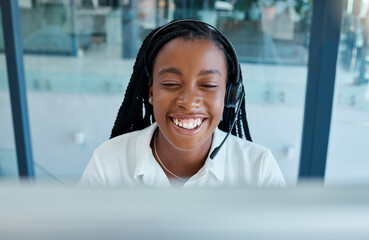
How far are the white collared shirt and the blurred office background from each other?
211 cm

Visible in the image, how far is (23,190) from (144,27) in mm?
3280

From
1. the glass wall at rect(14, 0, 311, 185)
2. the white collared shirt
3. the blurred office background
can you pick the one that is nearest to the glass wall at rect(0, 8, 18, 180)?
the blurred office background

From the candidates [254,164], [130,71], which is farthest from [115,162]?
[130,71]

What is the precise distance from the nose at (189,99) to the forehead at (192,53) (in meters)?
0.08

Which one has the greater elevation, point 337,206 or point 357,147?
point 337,206

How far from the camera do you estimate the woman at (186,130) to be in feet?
3.78

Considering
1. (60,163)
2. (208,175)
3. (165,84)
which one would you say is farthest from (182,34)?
(60,163)

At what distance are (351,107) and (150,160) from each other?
2662mm

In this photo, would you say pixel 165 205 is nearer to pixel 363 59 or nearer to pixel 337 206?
pixel 337 206

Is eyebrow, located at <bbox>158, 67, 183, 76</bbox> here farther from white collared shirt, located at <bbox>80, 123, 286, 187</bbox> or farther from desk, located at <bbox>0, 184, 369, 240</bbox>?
desk, located at <bbox>0, 184, 369, 240</bbox>

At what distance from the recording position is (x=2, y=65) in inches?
132

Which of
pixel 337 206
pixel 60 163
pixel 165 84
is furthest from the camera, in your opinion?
pixel 60 163

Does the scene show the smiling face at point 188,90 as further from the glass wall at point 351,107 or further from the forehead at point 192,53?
the glass wall at point 351,107

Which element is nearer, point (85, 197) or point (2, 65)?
point (85, 197)
